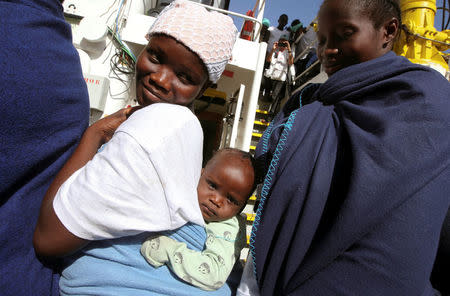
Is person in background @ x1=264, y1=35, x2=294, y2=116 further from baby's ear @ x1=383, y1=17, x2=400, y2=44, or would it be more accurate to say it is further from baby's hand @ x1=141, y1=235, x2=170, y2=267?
baby's hand @ x1=141, y1=235, x2=170, y2=267

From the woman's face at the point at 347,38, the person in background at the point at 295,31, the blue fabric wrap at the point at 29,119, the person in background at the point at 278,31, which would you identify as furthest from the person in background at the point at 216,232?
the person in background at the point at 295,31

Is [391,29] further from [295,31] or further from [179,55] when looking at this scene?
[295,31]

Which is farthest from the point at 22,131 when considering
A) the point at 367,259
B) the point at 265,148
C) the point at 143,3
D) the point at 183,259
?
the point at 143,3

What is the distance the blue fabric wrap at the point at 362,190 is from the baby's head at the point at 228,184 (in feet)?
0.84

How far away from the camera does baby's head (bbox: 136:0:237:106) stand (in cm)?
80

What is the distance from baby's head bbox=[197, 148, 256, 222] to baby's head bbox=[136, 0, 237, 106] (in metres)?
0.32

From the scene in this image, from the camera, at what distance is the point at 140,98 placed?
834mm

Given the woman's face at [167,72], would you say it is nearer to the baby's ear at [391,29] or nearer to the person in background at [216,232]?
the person in background at [216,232]

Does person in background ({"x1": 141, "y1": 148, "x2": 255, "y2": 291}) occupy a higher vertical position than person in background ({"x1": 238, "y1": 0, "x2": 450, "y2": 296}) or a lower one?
lower

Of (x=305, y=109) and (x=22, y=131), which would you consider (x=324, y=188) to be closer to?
(x=305, y=109)

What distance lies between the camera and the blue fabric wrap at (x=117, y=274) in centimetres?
60

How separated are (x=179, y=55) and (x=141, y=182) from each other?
0.46 m

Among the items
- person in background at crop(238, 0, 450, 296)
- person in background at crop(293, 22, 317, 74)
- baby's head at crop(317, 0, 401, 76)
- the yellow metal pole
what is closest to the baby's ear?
baby's head at crop(317, 0, 401, 76)

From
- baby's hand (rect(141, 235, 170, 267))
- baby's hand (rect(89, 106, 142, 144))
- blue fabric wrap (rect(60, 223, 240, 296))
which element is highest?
baby's hand (rect(89, 106, 142, 144))
